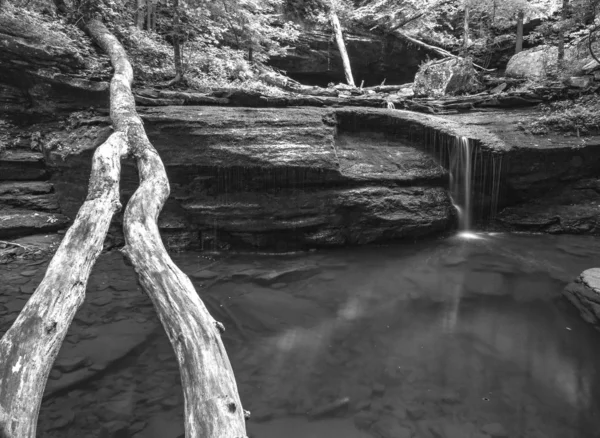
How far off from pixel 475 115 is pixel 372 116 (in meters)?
2.88

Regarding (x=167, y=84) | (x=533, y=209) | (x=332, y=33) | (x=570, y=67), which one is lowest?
(x=533, y=209)

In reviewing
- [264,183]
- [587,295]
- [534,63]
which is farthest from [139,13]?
[587,295]

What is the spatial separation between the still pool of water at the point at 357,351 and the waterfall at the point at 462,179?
5.58 feet

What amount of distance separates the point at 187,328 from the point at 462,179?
23.2 ft

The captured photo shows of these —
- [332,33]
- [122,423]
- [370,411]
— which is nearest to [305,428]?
[370,411]

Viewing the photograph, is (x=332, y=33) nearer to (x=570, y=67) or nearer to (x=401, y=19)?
(x=401, y=19)

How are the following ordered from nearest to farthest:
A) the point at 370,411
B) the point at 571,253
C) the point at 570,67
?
the point at 370,411, the point at 571,253, the point at 570,67

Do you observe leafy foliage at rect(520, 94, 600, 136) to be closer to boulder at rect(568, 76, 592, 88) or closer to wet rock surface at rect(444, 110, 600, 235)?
wet rock surface at rect(444, 110, 600, 235)

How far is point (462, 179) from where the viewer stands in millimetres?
7891

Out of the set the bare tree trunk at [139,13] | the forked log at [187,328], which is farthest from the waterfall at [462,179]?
the bare tree trunk at [139,13]

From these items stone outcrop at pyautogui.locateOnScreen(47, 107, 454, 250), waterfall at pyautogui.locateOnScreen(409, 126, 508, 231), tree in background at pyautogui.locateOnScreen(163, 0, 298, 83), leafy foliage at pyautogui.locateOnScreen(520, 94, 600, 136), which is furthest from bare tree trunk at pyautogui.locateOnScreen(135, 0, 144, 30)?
leafy foliage at pyautogui.locateOnScreen(520, 94, 600, 136)

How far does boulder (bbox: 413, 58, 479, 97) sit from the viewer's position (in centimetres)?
1166

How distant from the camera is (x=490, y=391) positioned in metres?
3.37

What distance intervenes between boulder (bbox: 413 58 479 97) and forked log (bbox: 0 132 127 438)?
34.5ft
